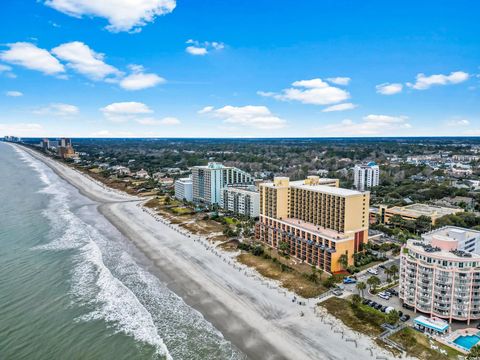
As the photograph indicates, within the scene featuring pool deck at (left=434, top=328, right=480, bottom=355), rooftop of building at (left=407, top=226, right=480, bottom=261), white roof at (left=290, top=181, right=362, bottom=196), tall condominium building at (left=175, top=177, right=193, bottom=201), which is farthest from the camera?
tall condominium building at (left=175, top=177, right=193, bottom=201)

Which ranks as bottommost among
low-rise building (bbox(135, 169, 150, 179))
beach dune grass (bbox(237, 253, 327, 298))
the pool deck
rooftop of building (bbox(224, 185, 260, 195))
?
beach dune grass (bbox(237, 253, 327, 298))

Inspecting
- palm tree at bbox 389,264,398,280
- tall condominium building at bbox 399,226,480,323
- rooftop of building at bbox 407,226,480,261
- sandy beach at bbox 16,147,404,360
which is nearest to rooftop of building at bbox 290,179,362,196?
palm tree at bbox 389,264,398,280

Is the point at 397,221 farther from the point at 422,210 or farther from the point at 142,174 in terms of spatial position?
the point at 142,174

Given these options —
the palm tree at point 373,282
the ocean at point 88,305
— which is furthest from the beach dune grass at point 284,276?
the ocean at point 88,305

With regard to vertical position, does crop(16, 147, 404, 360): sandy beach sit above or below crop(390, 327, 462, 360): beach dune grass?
below

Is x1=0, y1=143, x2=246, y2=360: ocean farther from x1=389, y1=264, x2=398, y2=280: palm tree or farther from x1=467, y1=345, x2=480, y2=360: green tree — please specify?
x1=389, y1=264, x2=398, y2=280: palm tree

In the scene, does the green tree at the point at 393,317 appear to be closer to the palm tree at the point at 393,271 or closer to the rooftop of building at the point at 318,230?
the palm tree at the point at 393,271

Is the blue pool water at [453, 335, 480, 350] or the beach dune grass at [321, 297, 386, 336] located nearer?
the blue pool water at [453, 335, 480, 350]

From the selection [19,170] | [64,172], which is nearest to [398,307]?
[64,172]
